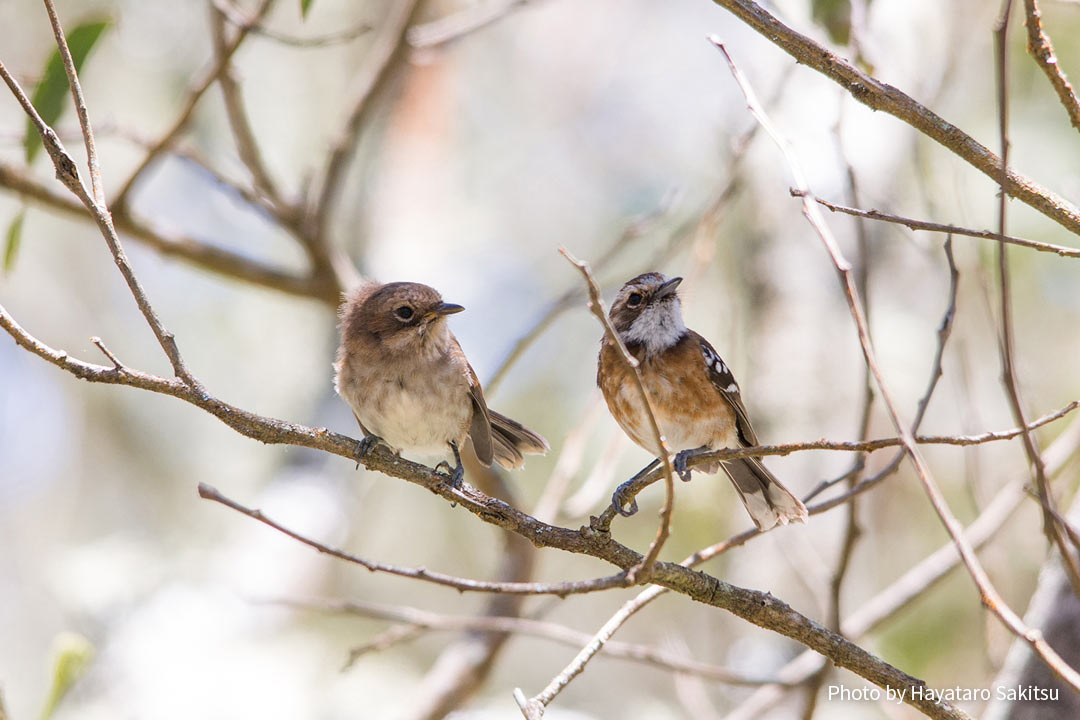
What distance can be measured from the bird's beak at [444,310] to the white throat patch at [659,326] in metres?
0.96

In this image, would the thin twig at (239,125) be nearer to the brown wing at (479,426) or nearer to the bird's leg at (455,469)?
the brown wing at (479,426)

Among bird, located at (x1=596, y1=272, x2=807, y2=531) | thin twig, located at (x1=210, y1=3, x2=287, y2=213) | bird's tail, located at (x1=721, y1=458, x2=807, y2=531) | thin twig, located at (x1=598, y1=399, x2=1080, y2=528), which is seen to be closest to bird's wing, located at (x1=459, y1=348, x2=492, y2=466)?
bird, located at (x1=596, y1=272, x2=807, y2=531)

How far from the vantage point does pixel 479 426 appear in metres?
5.00

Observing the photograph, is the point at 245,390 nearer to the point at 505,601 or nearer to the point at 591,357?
the point at 591,357

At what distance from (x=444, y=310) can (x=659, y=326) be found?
1.14m

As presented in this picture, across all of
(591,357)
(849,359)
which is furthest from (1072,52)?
(591,357)

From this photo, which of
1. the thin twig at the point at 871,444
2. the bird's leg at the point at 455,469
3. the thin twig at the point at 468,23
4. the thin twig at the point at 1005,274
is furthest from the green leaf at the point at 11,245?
the thin twig at the point at 1005,274

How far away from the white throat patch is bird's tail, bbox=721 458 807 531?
28.9 inches

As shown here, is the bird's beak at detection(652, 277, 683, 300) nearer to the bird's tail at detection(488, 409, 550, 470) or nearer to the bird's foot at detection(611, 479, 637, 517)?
the bird's tail at detection(488, 409, 550, 470)

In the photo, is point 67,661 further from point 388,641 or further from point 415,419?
point 415,419

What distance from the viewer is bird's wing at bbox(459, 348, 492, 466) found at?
4.91 metres

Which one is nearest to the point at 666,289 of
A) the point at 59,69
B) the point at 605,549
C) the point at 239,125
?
the point at 605,549

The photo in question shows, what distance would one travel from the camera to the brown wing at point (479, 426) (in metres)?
4.91

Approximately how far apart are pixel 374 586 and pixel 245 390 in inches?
117
